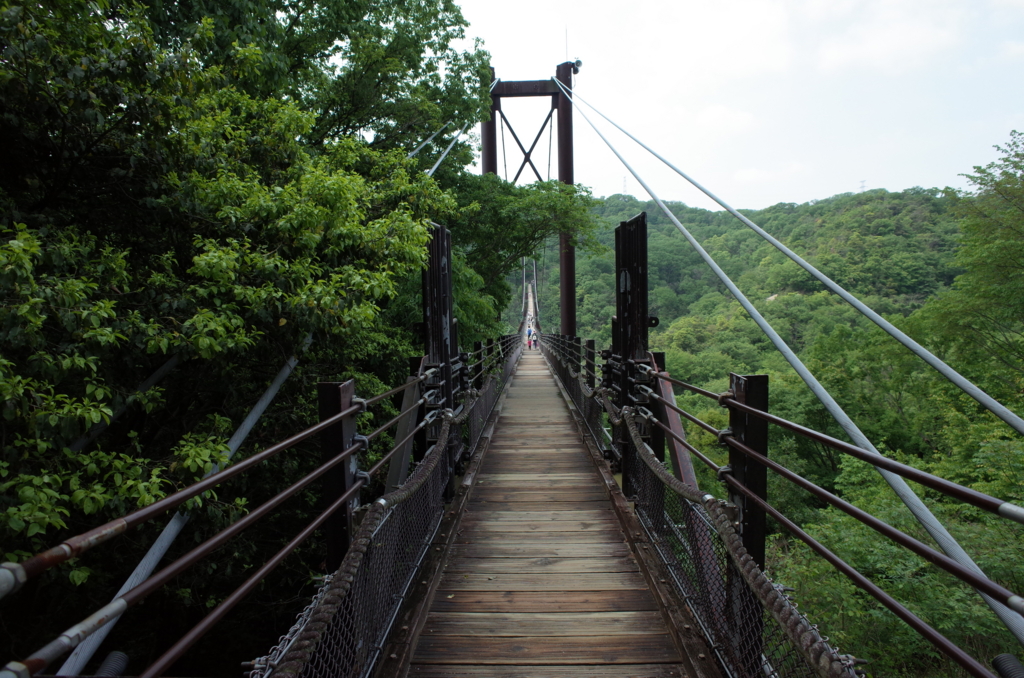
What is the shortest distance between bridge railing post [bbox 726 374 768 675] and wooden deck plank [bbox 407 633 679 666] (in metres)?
0.32

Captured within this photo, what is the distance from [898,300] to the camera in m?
24.9

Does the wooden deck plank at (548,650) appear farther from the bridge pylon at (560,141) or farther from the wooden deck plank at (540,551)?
the bridge pylon at (560,141)

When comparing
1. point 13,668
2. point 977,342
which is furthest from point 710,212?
point 13,668

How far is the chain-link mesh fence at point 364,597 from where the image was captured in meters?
1.28

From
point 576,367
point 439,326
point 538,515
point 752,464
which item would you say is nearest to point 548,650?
point 752,464

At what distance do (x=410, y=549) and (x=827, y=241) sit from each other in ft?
119

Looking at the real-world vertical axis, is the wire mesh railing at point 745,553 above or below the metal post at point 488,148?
below

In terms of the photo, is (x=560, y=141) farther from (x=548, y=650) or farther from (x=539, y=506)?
(x=548, y=650)

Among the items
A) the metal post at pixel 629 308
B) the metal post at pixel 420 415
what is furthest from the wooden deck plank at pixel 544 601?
the metal post at pixel 629 308

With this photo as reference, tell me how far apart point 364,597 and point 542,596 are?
3.05 feet

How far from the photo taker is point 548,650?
1.98m

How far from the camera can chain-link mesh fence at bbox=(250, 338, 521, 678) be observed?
1.28m

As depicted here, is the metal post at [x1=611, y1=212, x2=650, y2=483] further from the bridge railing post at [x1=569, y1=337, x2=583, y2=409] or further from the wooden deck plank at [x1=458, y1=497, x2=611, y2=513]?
the bridge railing post at [x1=569, y1=337, x2=583, y2=409]

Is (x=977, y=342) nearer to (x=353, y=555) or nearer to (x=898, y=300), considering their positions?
(x=898, y=300)
